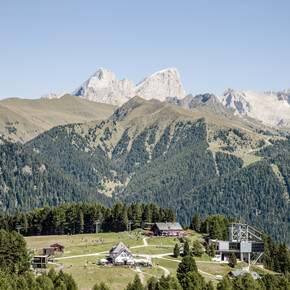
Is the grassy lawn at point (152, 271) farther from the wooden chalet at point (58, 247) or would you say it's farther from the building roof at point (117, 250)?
Result: the wooden chalet at point (58, 247)

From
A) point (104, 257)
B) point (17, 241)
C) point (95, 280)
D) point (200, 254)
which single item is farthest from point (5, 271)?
point (200, 254)

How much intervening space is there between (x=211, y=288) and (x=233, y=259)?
52.6 metres

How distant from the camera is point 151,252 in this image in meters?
194

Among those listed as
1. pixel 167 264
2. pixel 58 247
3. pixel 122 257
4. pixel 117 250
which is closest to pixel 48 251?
pixel 58 247

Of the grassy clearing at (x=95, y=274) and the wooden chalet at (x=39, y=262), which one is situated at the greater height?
the wooden chalet at (x=39, y=262)

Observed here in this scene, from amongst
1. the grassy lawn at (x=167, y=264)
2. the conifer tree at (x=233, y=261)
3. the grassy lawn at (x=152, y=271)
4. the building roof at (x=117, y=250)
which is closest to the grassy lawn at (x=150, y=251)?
the building roof at (x=117, y=250)

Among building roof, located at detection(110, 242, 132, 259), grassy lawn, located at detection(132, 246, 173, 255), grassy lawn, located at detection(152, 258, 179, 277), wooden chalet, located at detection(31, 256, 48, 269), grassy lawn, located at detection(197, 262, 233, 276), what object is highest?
building roof, located at detection(110, 242, 132, 259)

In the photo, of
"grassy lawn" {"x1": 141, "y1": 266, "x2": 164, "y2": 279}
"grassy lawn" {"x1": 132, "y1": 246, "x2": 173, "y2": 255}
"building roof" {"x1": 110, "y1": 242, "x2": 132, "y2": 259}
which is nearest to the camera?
"grassy lawn" {"x1": 141, "y1": 266, "x2": 164, "y2": 279}

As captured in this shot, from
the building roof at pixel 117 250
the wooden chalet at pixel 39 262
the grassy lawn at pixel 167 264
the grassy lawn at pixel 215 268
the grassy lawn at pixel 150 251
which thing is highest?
the building roof at pixel 117 250

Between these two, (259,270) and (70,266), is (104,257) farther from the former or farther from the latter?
(259,270)

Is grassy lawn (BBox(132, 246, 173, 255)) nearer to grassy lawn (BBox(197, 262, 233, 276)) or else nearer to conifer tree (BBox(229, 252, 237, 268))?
grassy lawn (BBox(197, 262, 233, 276))

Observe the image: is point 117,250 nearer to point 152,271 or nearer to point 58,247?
point 152,271

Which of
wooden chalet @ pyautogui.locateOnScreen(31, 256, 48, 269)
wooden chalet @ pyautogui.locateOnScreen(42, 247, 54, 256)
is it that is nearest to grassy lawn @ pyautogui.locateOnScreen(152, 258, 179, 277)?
wooden chalet @ pyautogui.locateOnScreen(42, 247, 54, 256)

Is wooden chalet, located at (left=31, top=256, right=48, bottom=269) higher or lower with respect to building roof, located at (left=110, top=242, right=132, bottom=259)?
lower
